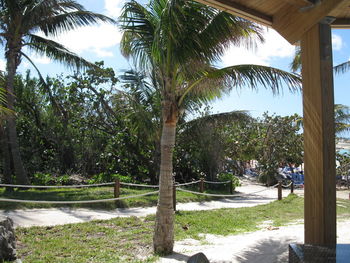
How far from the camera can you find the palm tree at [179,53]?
203 inches

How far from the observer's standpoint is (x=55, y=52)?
11.4 m

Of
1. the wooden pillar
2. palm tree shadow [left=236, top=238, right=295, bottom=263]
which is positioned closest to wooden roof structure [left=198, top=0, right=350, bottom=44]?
the wooden pillar

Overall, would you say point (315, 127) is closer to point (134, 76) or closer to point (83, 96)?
point (134, 76)

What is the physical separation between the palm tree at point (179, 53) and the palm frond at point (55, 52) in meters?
5.34

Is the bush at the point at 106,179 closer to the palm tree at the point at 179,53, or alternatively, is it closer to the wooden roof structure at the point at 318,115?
the palm tree at the point at 179,53

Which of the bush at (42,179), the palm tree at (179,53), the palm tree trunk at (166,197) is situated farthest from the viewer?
the bush at (42,179)

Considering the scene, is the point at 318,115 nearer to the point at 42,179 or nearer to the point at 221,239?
the point at 221,239

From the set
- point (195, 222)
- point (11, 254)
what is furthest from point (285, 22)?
point (195, 222)

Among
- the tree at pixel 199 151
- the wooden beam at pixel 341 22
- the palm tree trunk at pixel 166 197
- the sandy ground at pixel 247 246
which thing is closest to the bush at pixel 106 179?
the tree at pixel 199 151

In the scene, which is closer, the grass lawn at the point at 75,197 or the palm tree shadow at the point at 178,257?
the palm tree shadow at the point at 178,257

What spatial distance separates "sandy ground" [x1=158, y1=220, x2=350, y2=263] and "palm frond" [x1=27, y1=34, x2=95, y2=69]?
727 cm

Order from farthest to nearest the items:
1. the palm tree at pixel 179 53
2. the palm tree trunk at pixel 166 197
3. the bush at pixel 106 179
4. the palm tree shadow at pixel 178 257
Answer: the bush at pixel 106 179 < the palm tree trunk at pixel 166 197 < the palm tree shadow at pixel 178 257 < the palm tree at pixel 179 53

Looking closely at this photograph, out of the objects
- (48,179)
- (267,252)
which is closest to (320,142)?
(267,252)

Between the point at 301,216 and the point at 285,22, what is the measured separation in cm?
794
